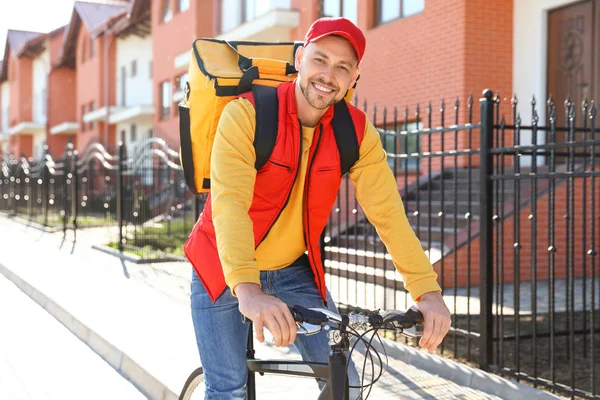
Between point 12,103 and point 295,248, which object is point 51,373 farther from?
point 12,103

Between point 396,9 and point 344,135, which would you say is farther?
point 396,9

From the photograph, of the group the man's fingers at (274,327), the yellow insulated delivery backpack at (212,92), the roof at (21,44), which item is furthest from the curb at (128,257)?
the roof at (21,44)

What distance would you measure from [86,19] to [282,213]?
119ft

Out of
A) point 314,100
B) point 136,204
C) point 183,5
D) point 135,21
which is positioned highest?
point 135,21

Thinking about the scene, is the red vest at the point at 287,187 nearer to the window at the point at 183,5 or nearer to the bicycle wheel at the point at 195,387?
the bicycle wheel at the point at 195,387

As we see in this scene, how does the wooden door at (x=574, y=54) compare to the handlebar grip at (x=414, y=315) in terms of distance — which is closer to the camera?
the handlebar grip at (x=414, y=315)

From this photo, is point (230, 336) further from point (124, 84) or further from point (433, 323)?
point (124, 84)

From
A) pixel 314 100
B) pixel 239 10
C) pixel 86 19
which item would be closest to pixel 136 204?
pixel 239 10

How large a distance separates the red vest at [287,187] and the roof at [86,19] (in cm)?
3270

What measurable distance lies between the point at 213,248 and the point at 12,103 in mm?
51303

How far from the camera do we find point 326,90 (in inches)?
99.3

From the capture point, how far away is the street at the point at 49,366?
5.47m

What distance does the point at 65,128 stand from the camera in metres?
41.0

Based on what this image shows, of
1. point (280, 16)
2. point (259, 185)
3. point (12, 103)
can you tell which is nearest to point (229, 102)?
point (259, 185)
